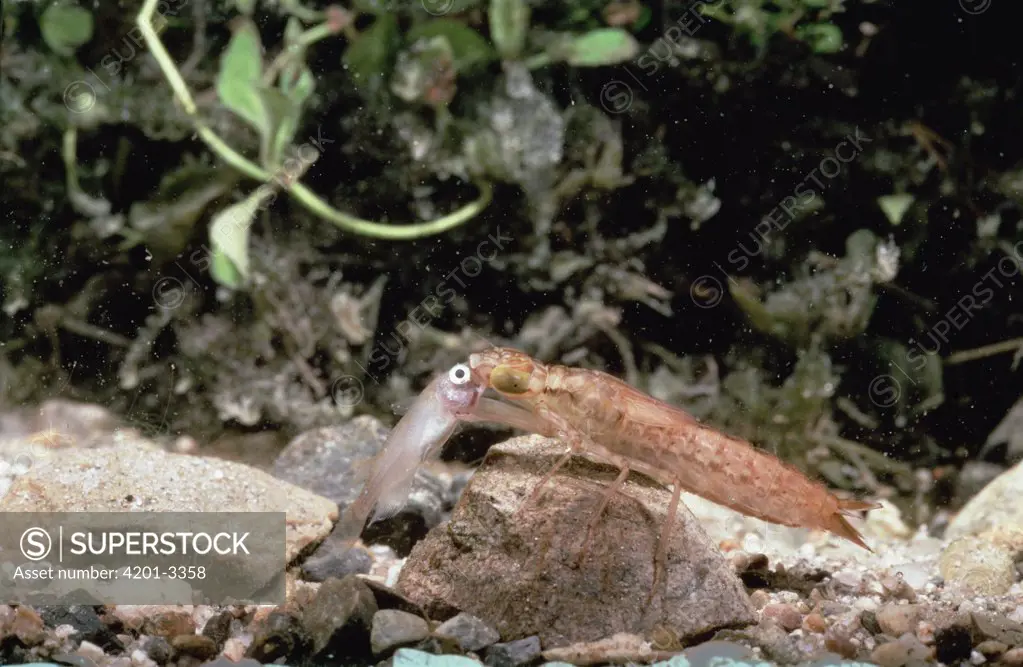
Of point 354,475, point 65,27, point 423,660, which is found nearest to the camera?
point 423,660

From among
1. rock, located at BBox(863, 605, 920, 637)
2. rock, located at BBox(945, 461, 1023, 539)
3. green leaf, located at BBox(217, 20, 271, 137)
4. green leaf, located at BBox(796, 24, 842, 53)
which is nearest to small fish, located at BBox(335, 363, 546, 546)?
rock, located at BBox(863, 605, 920, 637)

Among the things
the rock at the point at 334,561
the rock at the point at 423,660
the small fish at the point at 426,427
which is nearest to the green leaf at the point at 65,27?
the small fish at the point at 426,427

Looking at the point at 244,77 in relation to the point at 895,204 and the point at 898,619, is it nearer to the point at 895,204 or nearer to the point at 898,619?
the point at 895,204

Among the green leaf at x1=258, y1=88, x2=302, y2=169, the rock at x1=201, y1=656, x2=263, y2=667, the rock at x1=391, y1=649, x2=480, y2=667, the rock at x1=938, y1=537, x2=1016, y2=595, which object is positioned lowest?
the rock at x1=938, y1=537, x2=1016, y2=595

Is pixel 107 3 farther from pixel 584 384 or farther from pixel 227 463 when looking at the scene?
pixel 584 384

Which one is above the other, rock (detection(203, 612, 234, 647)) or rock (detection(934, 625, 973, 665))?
rock (detection(934, 625, 973, 665))

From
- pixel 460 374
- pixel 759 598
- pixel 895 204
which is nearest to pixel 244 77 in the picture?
pixel 460 374

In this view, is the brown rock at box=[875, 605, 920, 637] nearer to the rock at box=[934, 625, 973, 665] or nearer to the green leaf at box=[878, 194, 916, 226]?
the rock at box=[934, 625, 973, 665]

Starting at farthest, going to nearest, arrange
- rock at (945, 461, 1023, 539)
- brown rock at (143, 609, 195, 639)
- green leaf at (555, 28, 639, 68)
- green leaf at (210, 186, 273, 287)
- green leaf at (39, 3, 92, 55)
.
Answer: green leaf at (210, 186, 273, 287), green leaf at (39, 3, 92, 55), green leaf at (555, 28, 639, 68), rock at (945, 461, 1023, 539), brown rock at (143, 609, 195, 639)
